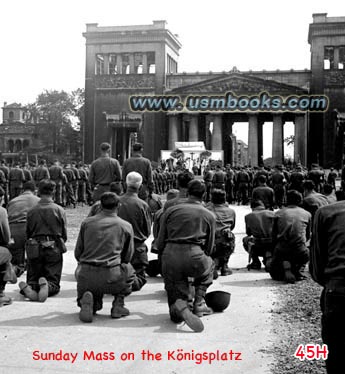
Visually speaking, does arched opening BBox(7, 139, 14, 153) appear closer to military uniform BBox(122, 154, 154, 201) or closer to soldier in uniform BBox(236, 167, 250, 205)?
soldier in uniform BBox(236, 167, 250, 205)

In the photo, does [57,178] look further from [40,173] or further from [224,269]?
[224,269]

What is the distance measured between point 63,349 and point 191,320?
142cm

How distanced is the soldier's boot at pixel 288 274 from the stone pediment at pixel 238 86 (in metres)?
44.0

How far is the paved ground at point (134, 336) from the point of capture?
5414 mm

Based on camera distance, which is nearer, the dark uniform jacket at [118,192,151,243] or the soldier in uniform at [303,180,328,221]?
the dark uniform jacket at [118,192,151,243]

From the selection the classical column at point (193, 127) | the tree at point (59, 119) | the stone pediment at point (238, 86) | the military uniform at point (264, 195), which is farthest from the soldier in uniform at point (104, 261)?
the tree at point (59, 119)

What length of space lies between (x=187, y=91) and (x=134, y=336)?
49.3 metres

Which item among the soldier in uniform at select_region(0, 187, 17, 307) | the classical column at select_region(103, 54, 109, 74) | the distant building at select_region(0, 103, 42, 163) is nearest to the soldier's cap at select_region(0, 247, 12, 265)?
the soldier in uniform at select_region(0, 187, 17, 307)

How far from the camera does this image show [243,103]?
5322cm

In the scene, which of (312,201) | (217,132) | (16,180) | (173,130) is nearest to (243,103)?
(217,132)

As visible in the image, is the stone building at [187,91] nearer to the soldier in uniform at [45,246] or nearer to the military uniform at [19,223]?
the military uniform at [19,223]

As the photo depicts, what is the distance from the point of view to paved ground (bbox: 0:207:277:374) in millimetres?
5414

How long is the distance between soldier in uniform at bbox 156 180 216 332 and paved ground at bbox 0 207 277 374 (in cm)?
41


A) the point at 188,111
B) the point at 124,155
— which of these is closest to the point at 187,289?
the point at 188,111
